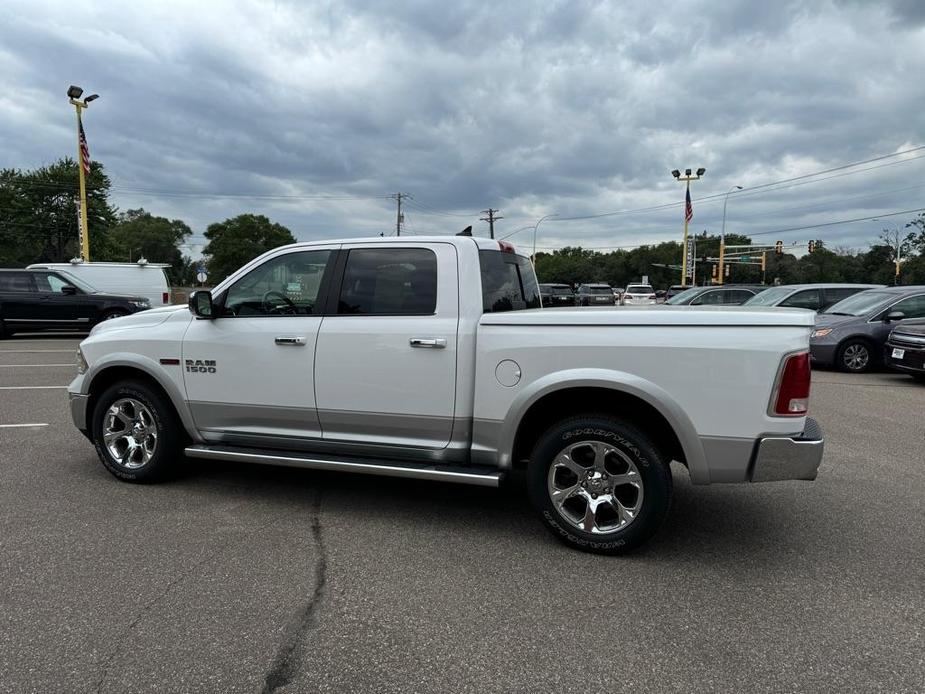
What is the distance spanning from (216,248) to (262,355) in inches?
3737

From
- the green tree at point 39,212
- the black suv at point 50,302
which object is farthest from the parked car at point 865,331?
the green tree at point 39,212

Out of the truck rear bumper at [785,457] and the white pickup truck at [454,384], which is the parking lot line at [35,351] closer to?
the white pickup truck at [454,384]

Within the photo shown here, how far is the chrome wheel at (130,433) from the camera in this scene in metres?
4.75

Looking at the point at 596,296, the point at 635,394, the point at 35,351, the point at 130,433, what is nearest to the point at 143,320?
the point at 130,433

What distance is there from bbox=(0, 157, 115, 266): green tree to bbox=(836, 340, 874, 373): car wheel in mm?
51516

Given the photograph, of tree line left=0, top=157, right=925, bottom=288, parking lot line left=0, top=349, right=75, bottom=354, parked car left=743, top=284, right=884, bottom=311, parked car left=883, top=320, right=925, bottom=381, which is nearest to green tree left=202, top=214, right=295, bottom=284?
tree line left=0, top=157, right=925, bottom=288

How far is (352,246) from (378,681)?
2.74 m

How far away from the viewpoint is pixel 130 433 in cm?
479

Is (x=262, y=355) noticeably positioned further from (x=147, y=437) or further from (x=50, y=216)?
(x=50, y=216)

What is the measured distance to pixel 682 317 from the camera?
3.37 meters

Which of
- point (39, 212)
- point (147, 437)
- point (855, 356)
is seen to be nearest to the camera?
point (147, 437)

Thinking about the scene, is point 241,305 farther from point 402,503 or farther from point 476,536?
point 476,536

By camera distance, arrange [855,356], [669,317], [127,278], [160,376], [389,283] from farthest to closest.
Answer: [127,278]
[855,356]
[160,376]
[389,283]
[669,317]

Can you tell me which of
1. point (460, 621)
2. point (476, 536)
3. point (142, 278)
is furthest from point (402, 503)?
point (142, 278)
